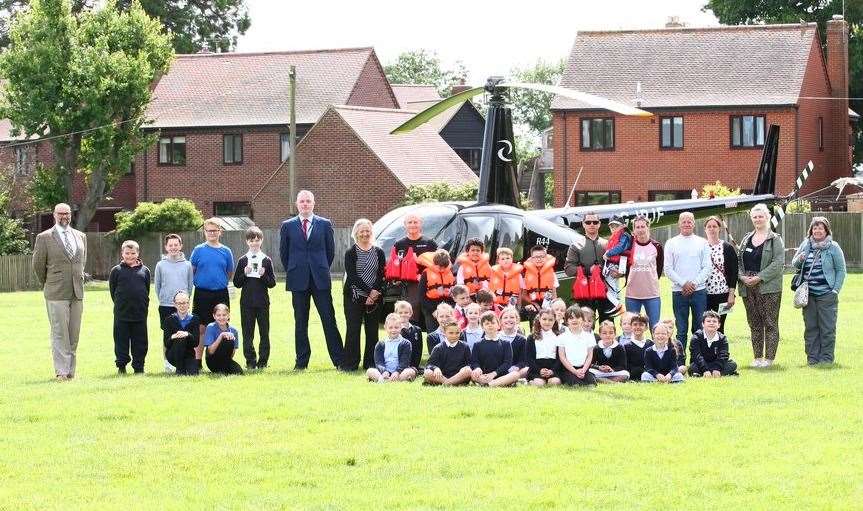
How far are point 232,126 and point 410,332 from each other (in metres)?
44.9

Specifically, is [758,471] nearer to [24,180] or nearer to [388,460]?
[388,460]

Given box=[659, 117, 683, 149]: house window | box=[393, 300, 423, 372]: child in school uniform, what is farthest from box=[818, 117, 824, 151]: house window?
box=[393, 300, 423, 372]: child in school uniform

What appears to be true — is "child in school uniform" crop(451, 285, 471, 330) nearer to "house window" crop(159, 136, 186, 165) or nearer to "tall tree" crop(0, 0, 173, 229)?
"tall tree" crop(0, 0, 173, 229)

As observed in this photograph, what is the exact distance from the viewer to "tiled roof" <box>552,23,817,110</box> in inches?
2106

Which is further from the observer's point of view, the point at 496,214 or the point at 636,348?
the point at 496,214

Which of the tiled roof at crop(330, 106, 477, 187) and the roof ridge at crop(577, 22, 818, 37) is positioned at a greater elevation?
the roof ridge at crop(577, 22, 818, 37)

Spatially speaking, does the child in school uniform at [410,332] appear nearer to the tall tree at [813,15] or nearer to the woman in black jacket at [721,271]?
the woman in black jacket at [721,271]

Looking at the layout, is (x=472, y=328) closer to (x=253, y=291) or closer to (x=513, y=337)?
(x=513, y=337)

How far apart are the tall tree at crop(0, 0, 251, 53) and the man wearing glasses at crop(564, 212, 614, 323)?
5831 centimetres

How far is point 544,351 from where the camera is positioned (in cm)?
1498

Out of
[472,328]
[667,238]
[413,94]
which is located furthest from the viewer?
[413,94]

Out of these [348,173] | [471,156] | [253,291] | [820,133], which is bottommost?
[253,291]

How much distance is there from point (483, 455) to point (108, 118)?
44.0 m

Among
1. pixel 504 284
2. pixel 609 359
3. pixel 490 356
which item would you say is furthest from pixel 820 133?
Result: pixel 490 356
